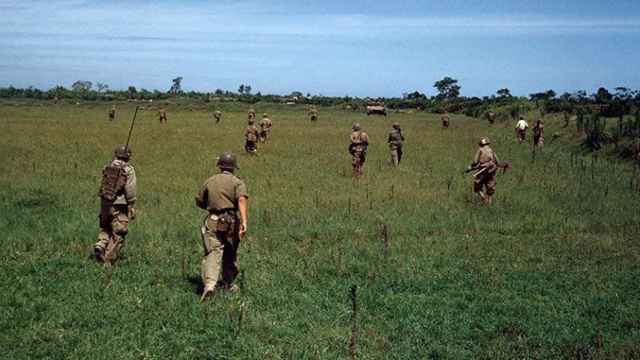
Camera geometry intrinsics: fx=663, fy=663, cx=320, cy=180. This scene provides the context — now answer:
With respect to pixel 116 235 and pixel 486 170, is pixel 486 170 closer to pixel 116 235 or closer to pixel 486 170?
pixel 486 170

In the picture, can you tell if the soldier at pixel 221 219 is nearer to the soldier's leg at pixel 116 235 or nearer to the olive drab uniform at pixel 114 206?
the olive drab uniform at pixel 114 206

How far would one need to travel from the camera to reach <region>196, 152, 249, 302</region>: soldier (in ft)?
28.9

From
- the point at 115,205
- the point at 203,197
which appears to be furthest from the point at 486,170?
the point at 115,205

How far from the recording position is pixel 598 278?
405 inches

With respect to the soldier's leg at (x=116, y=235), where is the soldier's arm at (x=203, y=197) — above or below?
above

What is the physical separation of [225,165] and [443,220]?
22.3 feet

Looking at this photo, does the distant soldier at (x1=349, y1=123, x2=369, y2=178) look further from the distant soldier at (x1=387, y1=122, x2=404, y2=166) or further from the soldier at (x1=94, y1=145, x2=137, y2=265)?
the soldier at (x1=94, y1=145, x2=137, y2=265)

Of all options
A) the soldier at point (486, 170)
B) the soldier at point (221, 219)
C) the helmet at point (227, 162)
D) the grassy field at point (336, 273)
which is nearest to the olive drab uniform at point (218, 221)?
the soldier at point (221, 219)

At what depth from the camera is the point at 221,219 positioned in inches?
349

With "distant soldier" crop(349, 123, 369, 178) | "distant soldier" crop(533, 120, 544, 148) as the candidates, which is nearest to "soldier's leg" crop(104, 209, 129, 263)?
"distant soldier" crop(349, 123, 369, 178)

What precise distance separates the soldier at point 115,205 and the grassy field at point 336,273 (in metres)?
0.29

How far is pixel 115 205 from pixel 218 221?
2195mm

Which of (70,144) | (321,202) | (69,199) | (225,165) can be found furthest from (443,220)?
(70,144)

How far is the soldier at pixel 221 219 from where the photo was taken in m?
8.80
